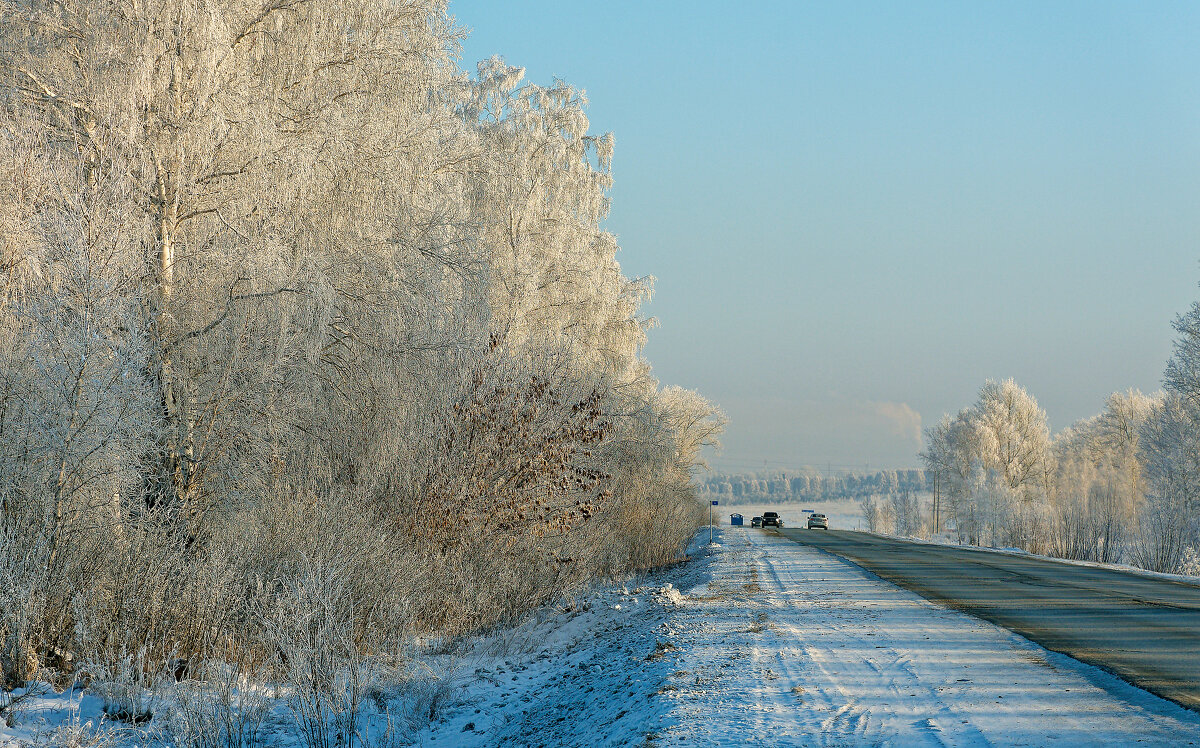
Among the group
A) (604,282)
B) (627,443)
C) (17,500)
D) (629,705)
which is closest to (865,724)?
(629,705)

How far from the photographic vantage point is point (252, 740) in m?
6.27

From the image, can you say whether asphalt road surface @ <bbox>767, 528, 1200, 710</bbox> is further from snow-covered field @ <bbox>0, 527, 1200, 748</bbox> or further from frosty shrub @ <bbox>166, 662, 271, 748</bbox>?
frosty shrub @ <bbox>166, 662, 271, 748</bbox>

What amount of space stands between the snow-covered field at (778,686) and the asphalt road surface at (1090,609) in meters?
0.38

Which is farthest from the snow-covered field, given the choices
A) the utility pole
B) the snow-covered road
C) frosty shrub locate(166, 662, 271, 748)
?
the utility pole

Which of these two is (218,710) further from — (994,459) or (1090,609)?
(994,459)

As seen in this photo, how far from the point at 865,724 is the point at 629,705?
1847 mm

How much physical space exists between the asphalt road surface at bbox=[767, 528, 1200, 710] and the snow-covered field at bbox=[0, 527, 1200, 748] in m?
0.38

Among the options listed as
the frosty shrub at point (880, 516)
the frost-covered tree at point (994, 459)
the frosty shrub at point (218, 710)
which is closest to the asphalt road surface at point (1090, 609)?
the frosty shrub at point (218, 710)

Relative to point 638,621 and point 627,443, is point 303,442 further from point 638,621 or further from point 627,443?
point 627,443

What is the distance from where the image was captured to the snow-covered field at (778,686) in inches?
215

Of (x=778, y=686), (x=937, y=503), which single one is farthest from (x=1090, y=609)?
(x=937, y=503)

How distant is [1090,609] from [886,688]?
19.8 feet

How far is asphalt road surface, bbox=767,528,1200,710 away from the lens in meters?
7.32

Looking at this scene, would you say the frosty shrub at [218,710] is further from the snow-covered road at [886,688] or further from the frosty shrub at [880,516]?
the frosty shrub at [880,516]
